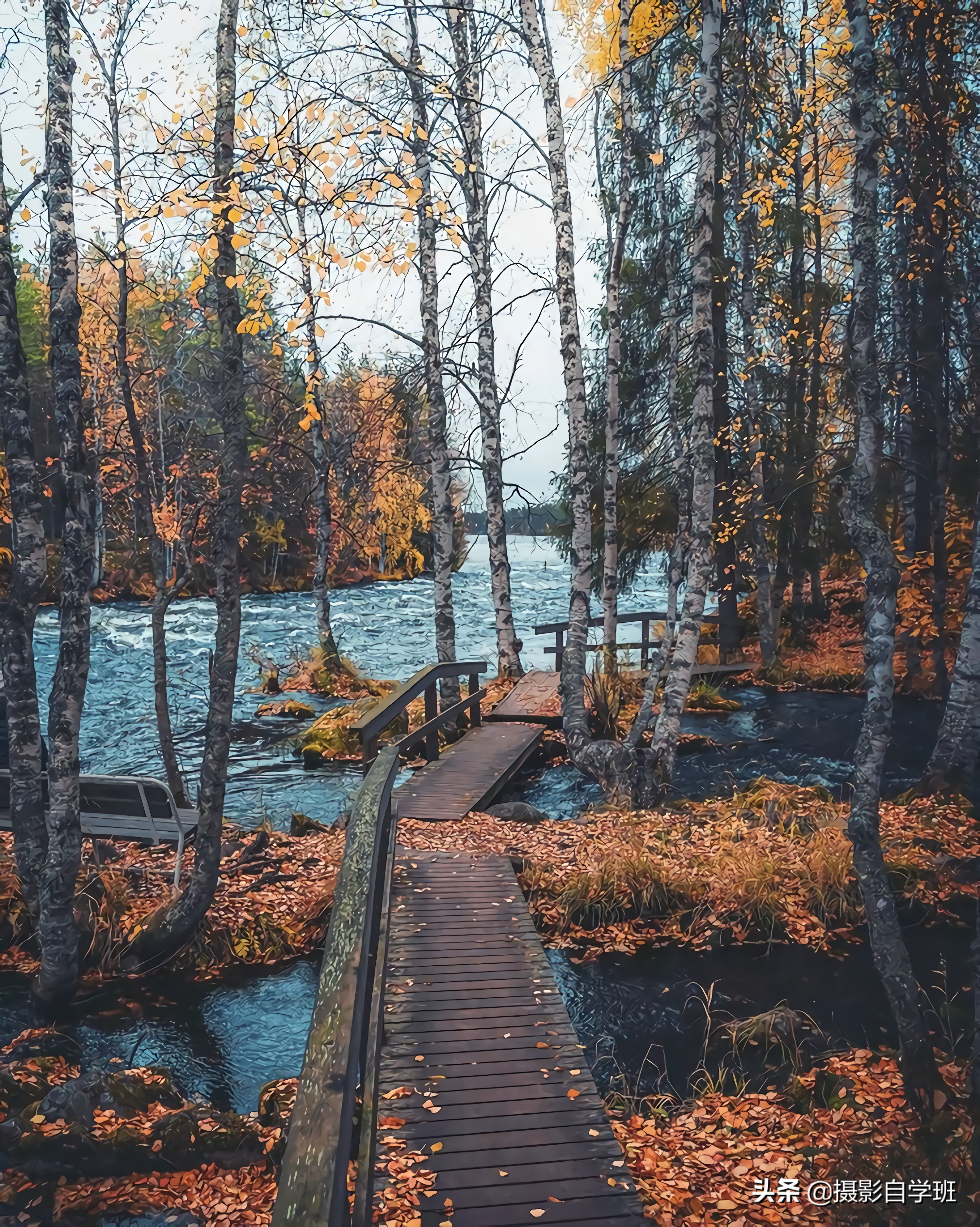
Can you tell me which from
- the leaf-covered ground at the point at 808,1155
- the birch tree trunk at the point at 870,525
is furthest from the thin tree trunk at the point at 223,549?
the birch tree trunk at the point at 870,525

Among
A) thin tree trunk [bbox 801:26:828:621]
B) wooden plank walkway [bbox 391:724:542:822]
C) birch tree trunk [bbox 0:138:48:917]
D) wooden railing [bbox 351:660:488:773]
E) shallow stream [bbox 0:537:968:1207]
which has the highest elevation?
thin tree trunk [bbox 801:26:828:621]

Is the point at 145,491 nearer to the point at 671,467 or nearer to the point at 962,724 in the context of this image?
the point at 962,724

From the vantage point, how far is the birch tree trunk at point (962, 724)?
8.56 meters

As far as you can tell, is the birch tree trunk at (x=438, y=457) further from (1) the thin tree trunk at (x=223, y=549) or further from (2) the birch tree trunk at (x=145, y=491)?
(1) the thin tree trunk at (x=223, y=549)

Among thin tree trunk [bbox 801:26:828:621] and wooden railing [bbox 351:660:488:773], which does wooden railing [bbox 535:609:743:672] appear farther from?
wooden railing [bbox 351:660:488:773]

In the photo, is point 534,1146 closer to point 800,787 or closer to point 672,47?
point 800,787

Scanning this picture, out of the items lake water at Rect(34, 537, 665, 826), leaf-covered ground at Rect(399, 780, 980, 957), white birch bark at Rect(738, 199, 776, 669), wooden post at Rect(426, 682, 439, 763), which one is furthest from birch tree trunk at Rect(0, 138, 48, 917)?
white birch bark at Rect(738, 199, 776, 669)

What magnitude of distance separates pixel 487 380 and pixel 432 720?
656 cm

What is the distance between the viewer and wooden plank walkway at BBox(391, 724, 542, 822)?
852 centimetres

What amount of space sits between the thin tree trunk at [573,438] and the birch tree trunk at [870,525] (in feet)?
15.5

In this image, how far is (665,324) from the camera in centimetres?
1532

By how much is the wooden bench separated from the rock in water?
307 centimetres

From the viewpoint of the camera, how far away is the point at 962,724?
8.98 meters

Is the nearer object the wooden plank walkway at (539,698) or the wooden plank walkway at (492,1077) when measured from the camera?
the wooden plank walkway at (492,1077)
